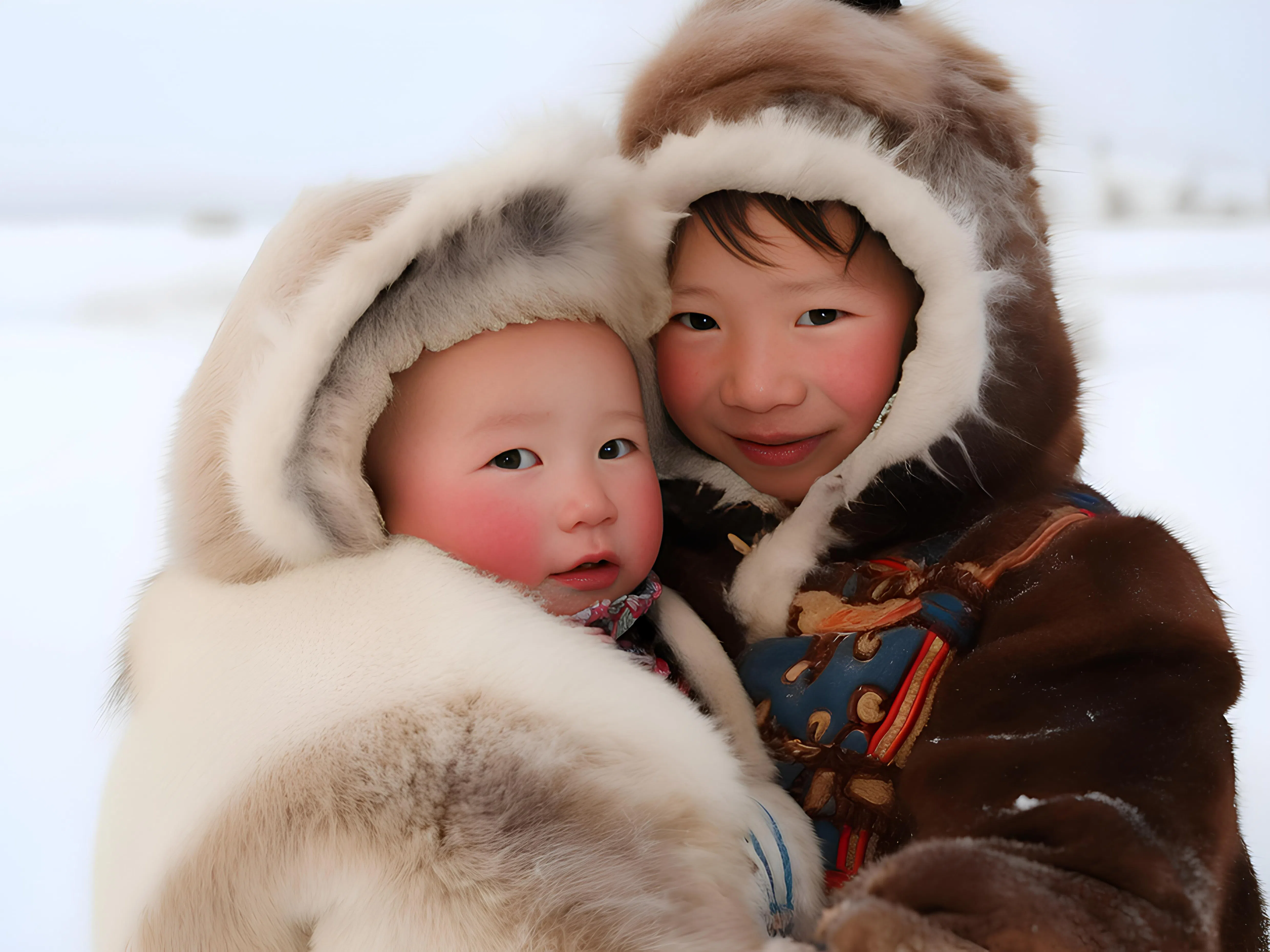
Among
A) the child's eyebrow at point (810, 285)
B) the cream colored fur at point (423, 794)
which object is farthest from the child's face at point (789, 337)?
the cream colored fur at point (423, 794)

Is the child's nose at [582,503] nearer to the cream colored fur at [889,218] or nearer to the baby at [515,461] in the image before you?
the baby at [515,461]

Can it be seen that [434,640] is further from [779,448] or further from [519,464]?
[779,448]

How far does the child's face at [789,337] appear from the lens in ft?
3.41

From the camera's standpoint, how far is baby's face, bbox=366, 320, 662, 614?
927mm

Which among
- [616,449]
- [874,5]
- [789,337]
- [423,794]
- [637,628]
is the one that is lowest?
[637,628]

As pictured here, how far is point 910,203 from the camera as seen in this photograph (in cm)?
99

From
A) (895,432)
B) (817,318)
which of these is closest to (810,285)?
(817,318)

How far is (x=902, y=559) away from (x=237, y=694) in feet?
2.13

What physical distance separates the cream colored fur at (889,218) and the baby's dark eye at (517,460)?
0.27m

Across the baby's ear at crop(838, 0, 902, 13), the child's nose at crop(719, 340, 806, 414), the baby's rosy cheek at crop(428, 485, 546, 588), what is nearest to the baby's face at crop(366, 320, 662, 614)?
the baby's rosy cheek at crop(428, 485, 546, 588)

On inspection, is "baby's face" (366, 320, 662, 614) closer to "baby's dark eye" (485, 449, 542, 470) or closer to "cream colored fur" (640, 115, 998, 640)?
"baby's dark eye" (485, 449, 542, 470)

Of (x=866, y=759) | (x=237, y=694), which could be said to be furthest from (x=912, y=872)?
(x=237, y=694)

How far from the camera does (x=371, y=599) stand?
847 millimetres

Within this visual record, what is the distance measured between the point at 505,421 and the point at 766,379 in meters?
0.28
